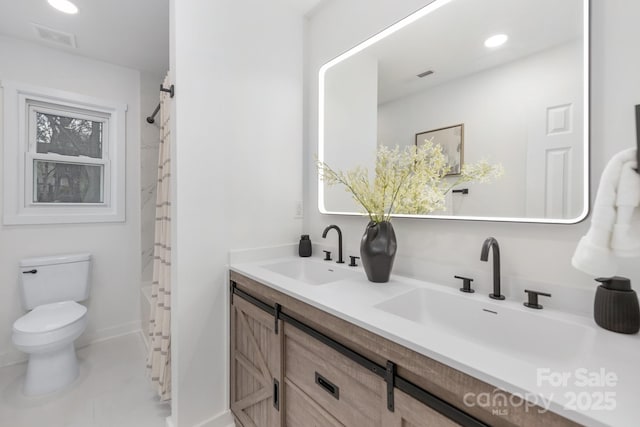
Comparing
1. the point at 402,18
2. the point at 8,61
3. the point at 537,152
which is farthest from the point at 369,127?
the point at 8,61

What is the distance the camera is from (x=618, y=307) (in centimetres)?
73

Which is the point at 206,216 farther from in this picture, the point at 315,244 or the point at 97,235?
the point at 97,235

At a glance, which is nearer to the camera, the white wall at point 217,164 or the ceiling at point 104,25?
the white wall at point 217,164

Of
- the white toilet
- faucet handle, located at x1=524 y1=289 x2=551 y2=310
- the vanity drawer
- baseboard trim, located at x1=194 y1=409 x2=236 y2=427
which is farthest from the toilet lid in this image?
faucet handle, located at x1=524 y1=289 x2=551 y2=310

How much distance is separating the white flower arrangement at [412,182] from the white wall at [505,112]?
0.07 metres

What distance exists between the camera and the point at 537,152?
100 cm

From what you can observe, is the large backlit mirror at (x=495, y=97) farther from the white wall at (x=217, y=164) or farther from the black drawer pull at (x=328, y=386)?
the black drawer pull at (x=328, y=386)

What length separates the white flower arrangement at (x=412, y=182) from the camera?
1.24m

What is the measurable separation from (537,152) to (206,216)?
153 centimetres

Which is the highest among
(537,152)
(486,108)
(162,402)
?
(486,108)

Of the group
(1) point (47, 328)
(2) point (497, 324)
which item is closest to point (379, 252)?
(2) point (497, 324)

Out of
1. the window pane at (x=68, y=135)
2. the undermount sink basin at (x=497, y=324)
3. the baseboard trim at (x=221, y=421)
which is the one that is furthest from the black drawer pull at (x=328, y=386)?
the window pane at (x=68, y=135)

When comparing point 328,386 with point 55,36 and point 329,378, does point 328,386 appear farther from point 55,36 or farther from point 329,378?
point 55,36

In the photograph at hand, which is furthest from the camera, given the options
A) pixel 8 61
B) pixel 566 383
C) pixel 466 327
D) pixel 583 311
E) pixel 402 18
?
pixel 8 61
